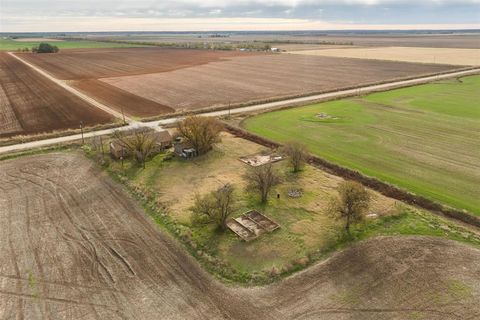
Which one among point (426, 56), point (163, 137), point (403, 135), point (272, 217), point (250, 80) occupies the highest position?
point (426, 56)

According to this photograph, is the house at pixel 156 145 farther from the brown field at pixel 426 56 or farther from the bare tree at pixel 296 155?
the brown field at pixel 426 56

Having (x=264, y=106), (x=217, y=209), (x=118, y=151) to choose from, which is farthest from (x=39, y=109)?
(x=217, y=209)

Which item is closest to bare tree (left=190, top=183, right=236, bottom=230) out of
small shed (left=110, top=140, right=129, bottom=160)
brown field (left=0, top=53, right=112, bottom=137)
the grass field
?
the grass field

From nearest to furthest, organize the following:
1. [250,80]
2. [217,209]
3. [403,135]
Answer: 1. [217,209]
2. [403,135]
3. [250,80]

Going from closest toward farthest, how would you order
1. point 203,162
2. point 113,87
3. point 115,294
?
point 115,294 < point 203,162 < point 113,87

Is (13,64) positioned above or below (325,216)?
above

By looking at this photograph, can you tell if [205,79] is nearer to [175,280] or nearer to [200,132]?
[200,132]

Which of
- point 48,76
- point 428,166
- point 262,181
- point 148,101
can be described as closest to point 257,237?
point 262,181

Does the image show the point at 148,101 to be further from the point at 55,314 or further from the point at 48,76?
the point at 55,314
